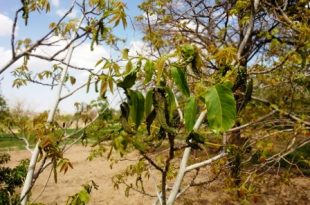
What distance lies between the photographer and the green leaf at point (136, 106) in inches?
46.8

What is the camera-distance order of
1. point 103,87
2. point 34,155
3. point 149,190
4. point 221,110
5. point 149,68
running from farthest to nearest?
point 149,190, point 34,155, point 103,87, point 149,68, point 221,110

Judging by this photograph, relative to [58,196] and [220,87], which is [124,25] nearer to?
[220,87]

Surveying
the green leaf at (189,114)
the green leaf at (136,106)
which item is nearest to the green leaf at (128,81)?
the green leaf at (136,106)

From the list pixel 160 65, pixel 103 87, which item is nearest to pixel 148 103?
pixel 160 65

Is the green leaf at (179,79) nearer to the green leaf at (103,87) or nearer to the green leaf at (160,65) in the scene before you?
the green leaf at (160,65)

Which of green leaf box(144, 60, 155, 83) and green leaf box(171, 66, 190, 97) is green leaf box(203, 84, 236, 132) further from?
green leaf box(144, 60, 155, 83)

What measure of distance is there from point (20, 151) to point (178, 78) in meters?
18.0

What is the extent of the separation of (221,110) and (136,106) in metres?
0.32

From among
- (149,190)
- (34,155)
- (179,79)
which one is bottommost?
(149,190)

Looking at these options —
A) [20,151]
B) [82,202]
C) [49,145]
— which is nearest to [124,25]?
[49,145]

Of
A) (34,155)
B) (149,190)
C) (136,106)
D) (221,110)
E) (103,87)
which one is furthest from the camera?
(149,190)

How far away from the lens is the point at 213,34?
9.59 metres

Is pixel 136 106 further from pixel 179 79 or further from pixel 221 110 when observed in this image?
pixel 221 110

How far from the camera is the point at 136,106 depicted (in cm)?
120
